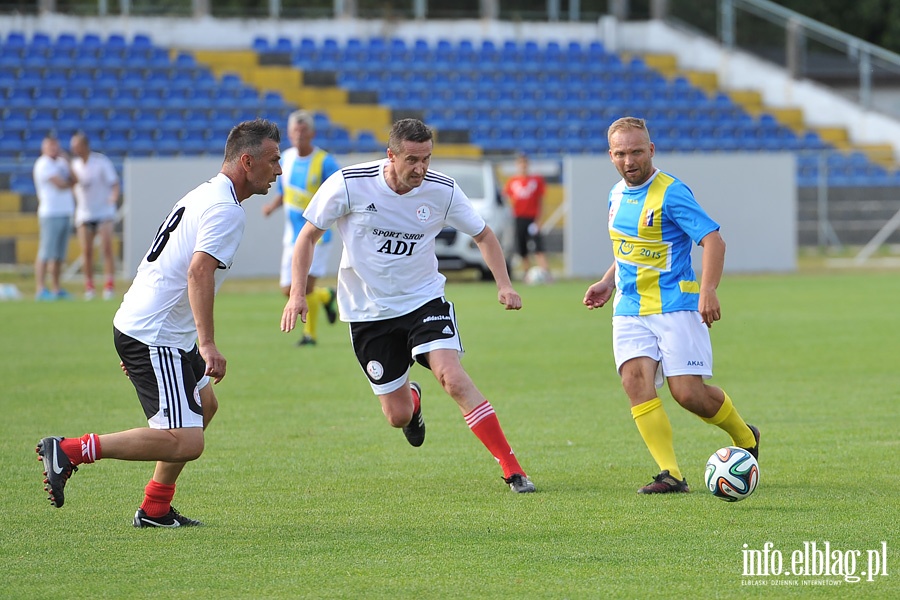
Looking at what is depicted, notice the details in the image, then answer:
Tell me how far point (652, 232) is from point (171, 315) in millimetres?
2486

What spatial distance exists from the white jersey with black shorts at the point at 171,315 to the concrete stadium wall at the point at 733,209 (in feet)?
60.6

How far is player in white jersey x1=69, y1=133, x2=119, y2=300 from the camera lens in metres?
19.5

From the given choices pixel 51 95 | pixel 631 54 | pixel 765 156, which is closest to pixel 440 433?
pixel 765 156

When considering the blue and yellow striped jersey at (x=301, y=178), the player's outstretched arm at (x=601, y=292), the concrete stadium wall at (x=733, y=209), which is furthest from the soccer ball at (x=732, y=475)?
the concrete stadium wall at (x=733, y=209)

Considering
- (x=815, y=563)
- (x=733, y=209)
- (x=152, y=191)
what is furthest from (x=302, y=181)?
(x=733, y=209)

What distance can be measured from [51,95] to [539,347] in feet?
65.4

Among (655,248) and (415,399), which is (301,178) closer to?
(415,399)

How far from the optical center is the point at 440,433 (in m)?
8.72

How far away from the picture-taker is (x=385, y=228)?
23.2 feet

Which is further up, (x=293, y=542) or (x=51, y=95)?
(x=51, y=95)

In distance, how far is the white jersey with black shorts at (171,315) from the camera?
5742 mm

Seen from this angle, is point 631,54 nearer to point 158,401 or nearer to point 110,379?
point 110,379

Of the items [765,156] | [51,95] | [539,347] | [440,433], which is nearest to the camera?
[440,433]

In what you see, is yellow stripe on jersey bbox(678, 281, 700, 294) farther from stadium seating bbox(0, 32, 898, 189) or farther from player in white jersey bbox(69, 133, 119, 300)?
stadium seating bbox(0, 32, 898, 189)
